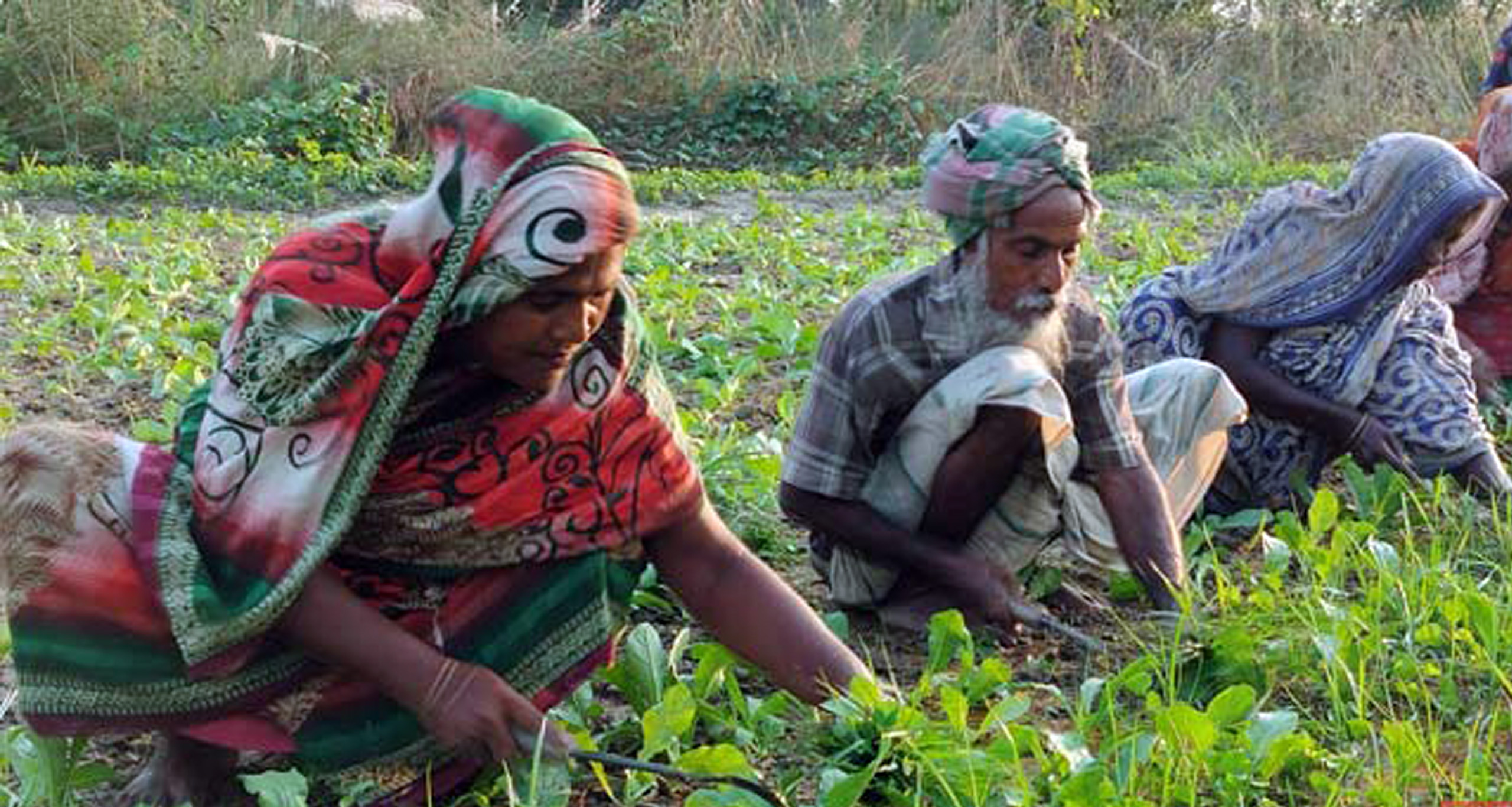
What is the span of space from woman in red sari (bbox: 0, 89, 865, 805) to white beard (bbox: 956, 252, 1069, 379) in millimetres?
670

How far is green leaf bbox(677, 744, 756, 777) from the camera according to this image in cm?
220

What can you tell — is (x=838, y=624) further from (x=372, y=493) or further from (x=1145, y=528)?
(x=372, y=493)

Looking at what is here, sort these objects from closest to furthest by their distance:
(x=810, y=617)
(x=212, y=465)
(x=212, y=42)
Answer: (x=212, y=465) < (x=810, y=617) < (x=212, y=42)

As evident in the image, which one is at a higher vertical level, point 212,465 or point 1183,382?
point 212,465

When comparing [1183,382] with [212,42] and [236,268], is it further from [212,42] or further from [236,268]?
[212,42]

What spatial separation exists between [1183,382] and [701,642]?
3.45ft

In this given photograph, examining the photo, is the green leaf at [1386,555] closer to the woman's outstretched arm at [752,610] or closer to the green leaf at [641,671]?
the woman's outstretched arm at [752,610]

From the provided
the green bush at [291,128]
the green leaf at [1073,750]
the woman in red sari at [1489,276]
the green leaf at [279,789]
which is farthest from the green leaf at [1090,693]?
the green bush at [291,128]

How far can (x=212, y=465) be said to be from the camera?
2100 millimetres

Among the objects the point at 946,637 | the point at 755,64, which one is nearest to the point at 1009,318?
the point at 946,637

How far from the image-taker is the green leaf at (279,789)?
2094mm

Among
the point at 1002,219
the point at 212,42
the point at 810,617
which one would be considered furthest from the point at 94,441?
the point at 212,42

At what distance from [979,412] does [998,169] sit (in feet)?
1.23

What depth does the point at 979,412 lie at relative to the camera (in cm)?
281
